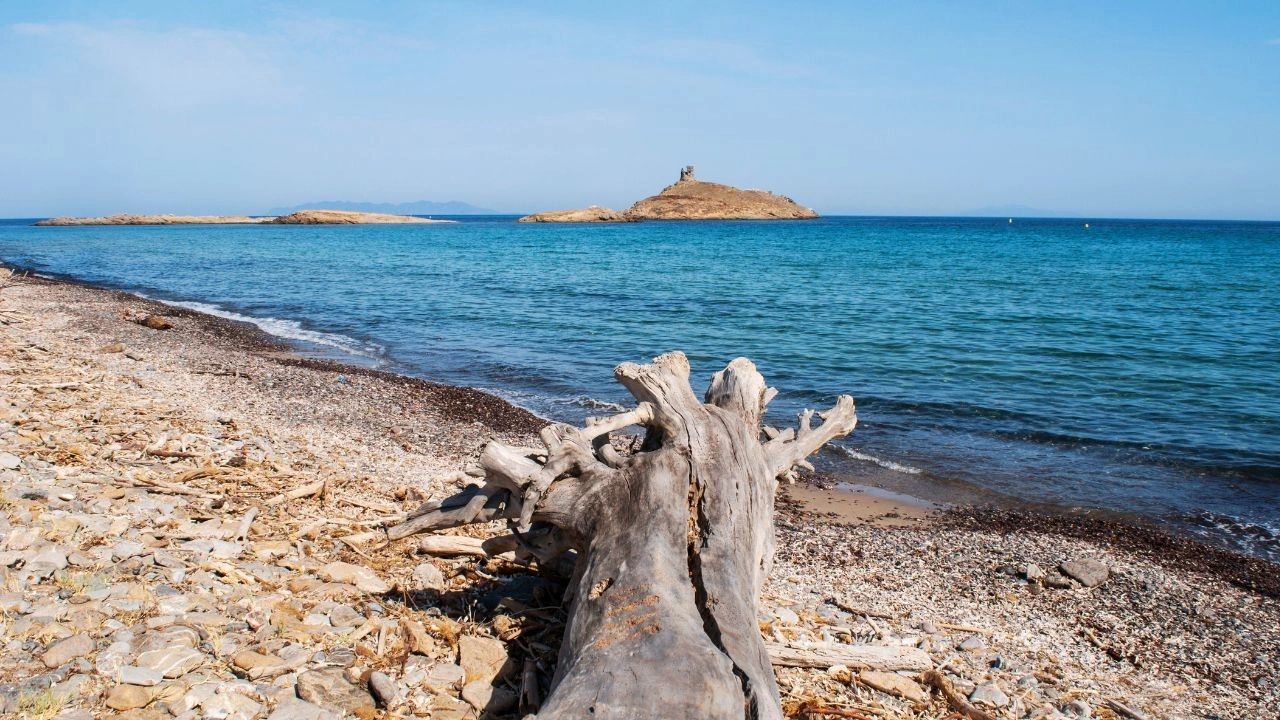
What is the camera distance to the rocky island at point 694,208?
14662 cm

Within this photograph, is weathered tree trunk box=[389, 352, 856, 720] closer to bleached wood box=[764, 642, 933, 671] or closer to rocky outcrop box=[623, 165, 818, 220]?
bleached wood box=[764, 642, 933, 671]

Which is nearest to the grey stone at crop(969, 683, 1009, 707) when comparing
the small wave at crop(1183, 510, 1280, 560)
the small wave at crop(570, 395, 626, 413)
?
the small wave at crop(1183, 510, 1280, 560)

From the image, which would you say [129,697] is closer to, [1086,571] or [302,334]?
[1086,571]

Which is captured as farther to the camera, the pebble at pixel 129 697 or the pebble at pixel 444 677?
the pebble at pixel 444 677

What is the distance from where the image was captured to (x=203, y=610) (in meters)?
4.68

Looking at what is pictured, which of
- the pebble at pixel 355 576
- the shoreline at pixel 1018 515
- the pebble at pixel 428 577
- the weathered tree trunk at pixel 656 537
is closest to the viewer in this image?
the weathered tree trunk at pixel 656 537

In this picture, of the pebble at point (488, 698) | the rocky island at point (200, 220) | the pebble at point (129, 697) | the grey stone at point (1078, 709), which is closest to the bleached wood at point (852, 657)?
the grey stone at point (1078, 709)

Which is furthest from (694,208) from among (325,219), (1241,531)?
(1241,531)

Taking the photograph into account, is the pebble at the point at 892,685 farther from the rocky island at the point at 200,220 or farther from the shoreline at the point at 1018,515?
the rocky island at the point at 200,220

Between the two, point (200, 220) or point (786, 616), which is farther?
point (200, 220)

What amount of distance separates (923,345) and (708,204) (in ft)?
428

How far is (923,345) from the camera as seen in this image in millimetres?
20891

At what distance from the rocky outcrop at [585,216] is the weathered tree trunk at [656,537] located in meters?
142

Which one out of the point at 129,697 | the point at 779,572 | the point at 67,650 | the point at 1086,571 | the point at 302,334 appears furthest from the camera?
the point at 302,334
